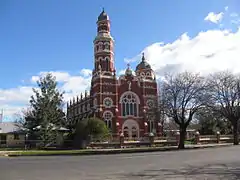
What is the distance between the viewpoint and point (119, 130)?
66.6 metres

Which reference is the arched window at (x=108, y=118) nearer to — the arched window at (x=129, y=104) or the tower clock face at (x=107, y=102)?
the tower clock face at (x=107, y=102)

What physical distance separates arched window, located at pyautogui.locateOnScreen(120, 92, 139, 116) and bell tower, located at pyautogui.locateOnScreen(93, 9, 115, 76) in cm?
737

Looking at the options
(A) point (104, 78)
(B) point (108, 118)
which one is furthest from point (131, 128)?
(A) point (104, 78)

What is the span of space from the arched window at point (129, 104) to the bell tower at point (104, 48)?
7369mm

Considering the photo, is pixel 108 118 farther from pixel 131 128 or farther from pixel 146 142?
pixel 146 142

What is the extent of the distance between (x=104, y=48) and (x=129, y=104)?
1445cm

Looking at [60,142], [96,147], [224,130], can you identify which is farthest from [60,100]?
[224,130]

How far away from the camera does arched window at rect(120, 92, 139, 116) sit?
69.4 meters

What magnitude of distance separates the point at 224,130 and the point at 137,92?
22462 millimetres

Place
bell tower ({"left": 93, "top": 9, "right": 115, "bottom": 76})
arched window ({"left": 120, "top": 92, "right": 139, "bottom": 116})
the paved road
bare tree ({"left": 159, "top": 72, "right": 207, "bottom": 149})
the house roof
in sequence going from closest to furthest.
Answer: the paved road < bare tree ({"left": 159, "top": 72, "right": 207, "bottom": 149}) < the house roof < arched window ({"left": 120, "top": 92, "right": 139, "bottom": 116}) < bell tower ({"left": 93, "top": 9, "right": 115, "bottom": 76})

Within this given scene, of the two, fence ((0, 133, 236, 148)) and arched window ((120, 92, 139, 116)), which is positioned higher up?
arched window ((120, 92, 139, 116))

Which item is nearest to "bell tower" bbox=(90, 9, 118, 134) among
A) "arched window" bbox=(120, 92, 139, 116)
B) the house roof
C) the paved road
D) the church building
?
the church building

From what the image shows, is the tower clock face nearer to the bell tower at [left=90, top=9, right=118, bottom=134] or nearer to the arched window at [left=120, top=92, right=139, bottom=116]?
the bell tower at [left=90, top=9, right=118, bottom=134]

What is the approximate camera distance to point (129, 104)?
70188mm
